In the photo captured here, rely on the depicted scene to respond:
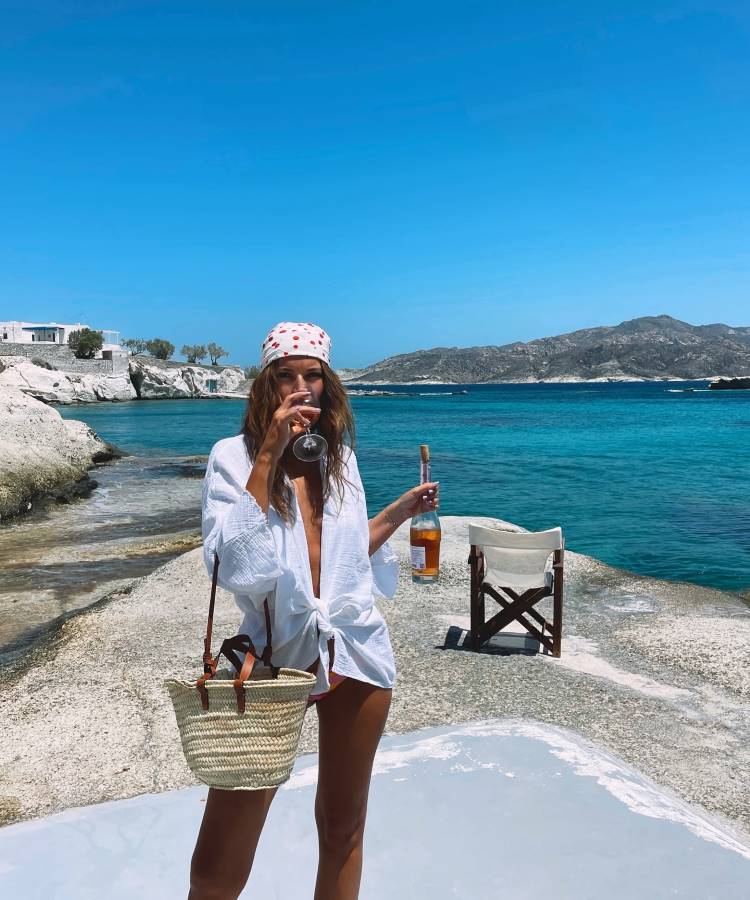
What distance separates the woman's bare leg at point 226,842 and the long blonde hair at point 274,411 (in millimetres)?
739

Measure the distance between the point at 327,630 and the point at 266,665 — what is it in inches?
7.3

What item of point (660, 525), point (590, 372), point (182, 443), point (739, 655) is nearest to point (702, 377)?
point (590, 372)

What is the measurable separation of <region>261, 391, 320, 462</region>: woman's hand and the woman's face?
0.11 metres

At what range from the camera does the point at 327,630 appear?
209 cm

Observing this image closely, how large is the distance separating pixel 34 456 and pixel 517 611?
14.3m

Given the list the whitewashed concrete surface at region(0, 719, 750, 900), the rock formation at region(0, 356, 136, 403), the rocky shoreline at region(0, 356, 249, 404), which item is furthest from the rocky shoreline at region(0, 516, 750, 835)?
the rock formation at region(0, 356, 136, 403)

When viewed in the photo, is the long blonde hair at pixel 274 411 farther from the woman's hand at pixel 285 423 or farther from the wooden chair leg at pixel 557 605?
the wooden chair leg at pixel 557 605

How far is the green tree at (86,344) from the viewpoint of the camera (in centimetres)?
8562

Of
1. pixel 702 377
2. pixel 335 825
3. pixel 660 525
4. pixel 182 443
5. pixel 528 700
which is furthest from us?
pixel 702 377

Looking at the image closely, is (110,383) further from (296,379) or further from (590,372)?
(590,372)

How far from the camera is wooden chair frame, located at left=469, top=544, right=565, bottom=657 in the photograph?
6328 millimetres

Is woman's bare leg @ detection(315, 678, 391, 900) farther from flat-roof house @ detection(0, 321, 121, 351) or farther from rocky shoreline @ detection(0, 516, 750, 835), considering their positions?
flat-roof house @ detection(0, 321, 121, 351)

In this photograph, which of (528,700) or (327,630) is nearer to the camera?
(327,630)

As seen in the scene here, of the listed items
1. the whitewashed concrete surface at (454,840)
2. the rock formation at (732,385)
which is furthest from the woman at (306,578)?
the rock formation at (732,385)
